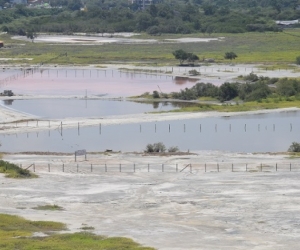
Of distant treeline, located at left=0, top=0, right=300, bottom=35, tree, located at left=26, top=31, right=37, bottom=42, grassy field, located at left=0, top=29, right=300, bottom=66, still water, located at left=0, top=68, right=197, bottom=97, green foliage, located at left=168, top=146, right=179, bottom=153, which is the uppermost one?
distant treeline, located at left=0, top=0, right=300, bottom=35

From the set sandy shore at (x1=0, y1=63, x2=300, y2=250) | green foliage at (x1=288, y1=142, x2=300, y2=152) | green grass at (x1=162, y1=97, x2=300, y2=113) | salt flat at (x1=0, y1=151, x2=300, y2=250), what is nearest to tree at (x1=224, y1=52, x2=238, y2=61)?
green grass at (x1=162, y1=97, x2=300, y2=113)

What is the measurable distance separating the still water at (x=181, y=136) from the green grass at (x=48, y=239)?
20049mm

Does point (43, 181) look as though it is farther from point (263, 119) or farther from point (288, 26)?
point (288, 26)

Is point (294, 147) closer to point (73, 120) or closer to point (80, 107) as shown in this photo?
point (73, 120)

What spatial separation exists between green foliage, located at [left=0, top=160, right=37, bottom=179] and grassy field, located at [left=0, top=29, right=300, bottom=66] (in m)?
62.0

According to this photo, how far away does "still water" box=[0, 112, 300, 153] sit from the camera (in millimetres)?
56812

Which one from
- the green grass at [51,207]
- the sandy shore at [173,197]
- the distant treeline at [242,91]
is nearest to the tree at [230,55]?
the distant treeline at [242,91]

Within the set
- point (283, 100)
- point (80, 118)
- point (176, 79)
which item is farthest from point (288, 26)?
point (80, 118)

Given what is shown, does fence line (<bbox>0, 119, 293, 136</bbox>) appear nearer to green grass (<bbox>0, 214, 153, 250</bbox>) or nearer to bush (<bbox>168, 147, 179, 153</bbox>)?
bush (<bbox>168, 147, 179, 153</bbox>)

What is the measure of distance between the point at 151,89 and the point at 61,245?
56.9 m

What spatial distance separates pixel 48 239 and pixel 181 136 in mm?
27731

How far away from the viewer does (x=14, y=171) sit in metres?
46.6

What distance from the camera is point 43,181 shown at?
4531cm

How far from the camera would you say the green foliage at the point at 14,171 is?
46.0 metres
